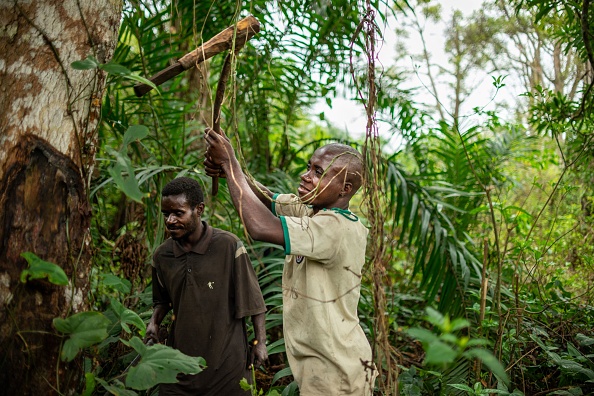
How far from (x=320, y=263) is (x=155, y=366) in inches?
29.1

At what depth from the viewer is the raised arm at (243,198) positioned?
84.7 inches

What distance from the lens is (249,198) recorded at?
221 cm

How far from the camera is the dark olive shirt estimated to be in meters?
2.71

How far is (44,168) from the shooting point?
1.95m

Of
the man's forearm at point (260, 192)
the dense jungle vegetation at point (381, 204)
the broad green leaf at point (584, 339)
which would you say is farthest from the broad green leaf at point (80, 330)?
the broad green leaf at point (584, 339)

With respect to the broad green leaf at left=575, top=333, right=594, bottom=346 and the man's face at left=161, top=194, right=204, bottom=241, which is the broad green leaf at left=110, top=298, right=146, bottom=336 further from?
the broad green leaf at left=575, top=333, right=594, bottom=346

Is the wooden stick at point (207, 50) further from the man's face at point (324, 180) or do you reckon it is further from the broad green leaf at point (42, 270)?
the broad green leaf at point (42, 270)

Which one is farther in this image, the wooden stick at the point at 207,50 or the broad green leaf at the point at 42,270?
the wooden stick at the point at 207,50

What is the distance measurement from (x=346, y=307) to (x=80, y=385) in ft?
3.34

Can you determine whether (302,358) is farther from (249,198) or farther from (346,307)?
(249,198)

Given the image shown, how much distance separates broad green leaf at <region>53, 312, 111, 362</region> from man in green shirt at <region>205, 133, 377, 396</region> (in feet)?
Result: 2.01

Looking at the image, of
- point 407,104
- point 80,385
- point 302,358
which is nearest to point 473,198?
point 407,104

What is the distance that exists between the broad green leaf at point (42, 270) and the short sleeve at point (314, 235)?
77cm

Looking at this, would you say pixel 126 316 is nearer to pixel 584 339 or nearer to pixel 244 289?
pixel 244 289
